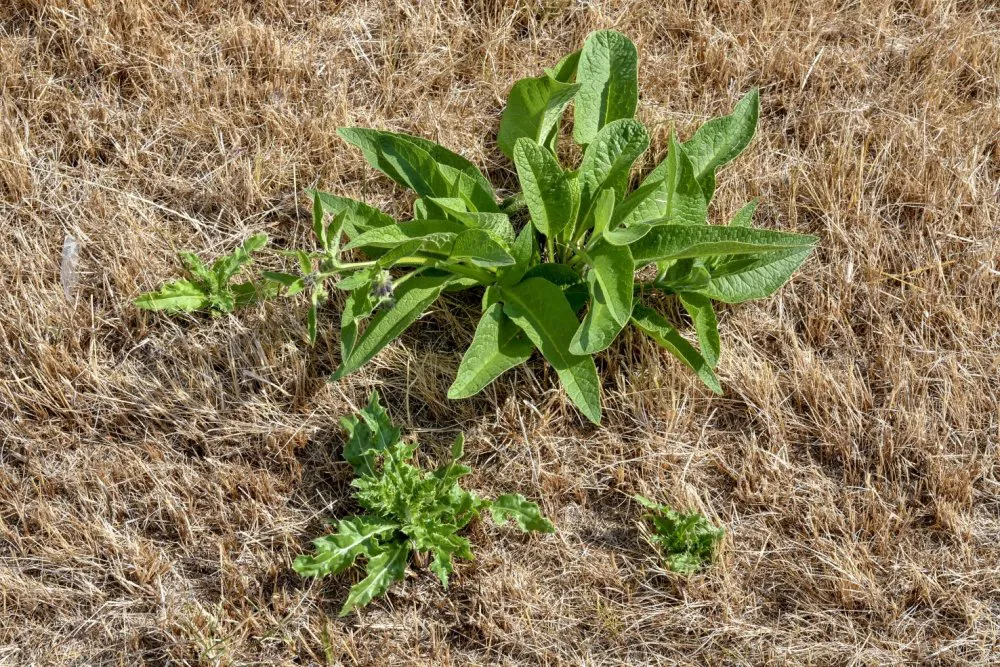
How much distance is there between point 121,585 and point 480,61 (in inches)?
74.2

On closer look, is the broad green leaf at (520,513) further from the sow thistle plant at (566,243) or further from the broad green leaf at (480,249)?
the broad green leaf at (480,249)

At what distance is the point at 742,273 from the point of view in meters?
2.35

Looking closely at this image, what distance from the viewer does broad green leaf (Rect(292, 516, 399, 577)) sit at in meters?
2.28

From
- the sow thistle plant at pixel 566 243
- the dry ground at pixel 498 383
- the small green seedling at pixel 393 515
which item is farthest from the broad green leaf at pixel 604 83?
the small green seedling at pixel 393 515

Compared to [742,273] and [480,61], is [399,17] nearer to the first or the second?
[480,61]

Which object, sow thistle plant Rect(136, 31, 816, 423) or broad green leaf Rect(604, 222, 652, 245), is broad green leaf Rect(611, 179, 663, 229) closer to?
sow thistle plant Rect(136, 31, 816, 423)

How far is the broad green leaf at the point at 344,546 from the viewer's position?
2.28m

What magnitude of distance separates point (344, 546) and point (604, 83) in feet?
4.82

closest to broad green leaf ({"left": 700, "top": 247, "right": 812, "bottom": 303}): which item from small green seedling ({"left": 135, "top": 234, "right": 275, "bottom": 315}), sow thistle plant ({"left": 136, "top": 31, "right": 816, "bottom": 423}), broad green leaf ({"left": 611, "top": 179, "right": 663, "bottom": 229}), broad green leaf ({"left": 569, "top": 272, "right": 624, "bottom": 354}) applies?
sow thistle plant ({"left": 136, "top": 31, "right": 816, "bottom": 423})

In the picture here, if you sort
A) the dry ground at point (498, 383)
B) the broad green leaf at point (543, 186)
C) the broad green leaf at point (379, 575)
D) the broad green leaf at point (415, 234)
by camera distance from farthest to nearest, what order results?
the dry ground at point (498, 383)
the broad green leaf at point (379, 575)
the broad green leaf at point (543, 186)
the broad green leaf at point (415, 234)

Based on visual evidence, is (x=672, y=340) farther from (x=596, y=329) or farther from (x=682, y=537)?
(x=682, y=537)

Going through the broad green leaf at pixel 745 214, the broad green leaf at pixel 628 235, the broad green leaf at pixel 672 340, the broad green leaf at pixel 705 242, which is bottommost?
the broad green leaf at pixel 672 340

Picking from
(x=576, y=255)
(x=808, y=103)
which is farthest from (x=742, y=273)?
(x=808, y=103)

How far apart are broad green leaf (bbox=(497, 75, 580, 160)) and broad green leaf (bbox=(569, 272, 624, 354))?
54cm
